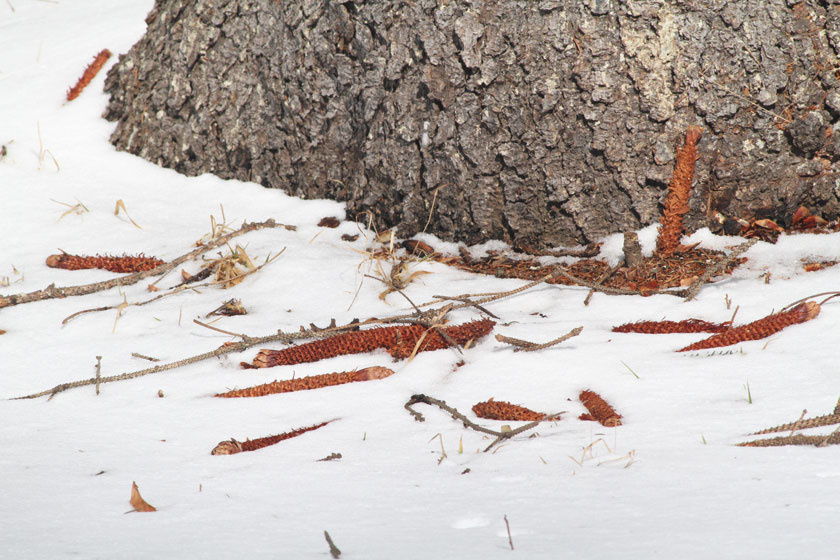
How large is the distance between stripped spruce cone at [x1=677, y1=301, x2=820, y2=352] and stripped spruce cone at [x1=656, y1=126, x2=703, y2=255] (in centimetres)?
82

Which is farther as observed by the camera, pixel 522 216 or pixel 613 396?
pixel 522 216

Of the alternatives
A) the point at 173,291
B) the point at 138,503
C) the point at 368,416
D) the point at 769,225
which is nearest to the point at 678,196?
the point at 769,225

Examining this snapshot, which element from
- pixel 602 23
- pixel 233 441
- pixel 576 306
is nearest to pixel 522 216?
pixel 576 306

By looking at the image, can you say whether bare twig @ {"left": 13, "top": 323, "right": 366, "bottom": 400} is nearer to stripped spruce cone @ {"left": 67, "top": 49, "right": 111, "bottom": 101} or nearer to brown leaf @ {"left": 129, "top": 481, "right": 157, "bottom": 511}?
brown leaf @ {"left": 129, "top": 481, "right": 157, "bottom": 511}

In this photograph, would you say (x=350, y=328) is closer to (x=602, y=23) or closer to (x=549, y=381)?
(x=549, y=381)

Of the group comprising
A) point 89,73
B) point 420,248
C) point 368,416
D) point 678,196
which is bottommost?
point 368,416

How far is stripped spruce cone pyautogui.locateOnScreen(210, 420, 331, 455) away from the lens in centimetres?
175

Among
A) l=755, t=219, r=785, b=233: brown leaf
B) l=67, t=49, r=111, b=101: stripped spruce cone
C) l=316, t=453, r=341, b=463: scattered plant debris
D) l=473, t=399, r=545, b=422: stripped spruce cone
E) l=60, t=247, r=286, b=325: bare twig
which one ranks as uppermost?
l=67, t=49, r=111, b=101: stripped spruce cone

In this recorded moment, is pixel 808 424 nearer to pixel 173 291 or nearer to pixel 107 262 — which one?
pixel 173 291

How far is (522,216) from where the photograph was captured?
329cm

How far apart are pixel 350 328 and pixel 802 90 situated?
95.5 inches

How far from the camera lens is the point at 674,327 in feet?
8.13

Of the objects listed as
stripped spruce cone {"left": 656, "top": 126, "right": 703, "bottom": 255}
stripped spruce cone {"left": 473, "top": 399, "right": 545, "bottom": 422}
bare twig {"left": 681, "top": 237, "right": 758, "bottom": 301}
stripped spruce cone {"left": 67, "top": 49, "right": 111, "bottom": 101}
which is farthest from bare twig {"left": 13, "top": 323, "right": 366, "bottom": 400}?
stripped spruce cone {"left": 67, "top": 49, "right": 111, "bottom": 101}

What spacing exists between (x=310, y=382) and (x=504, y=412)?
0.72 m
